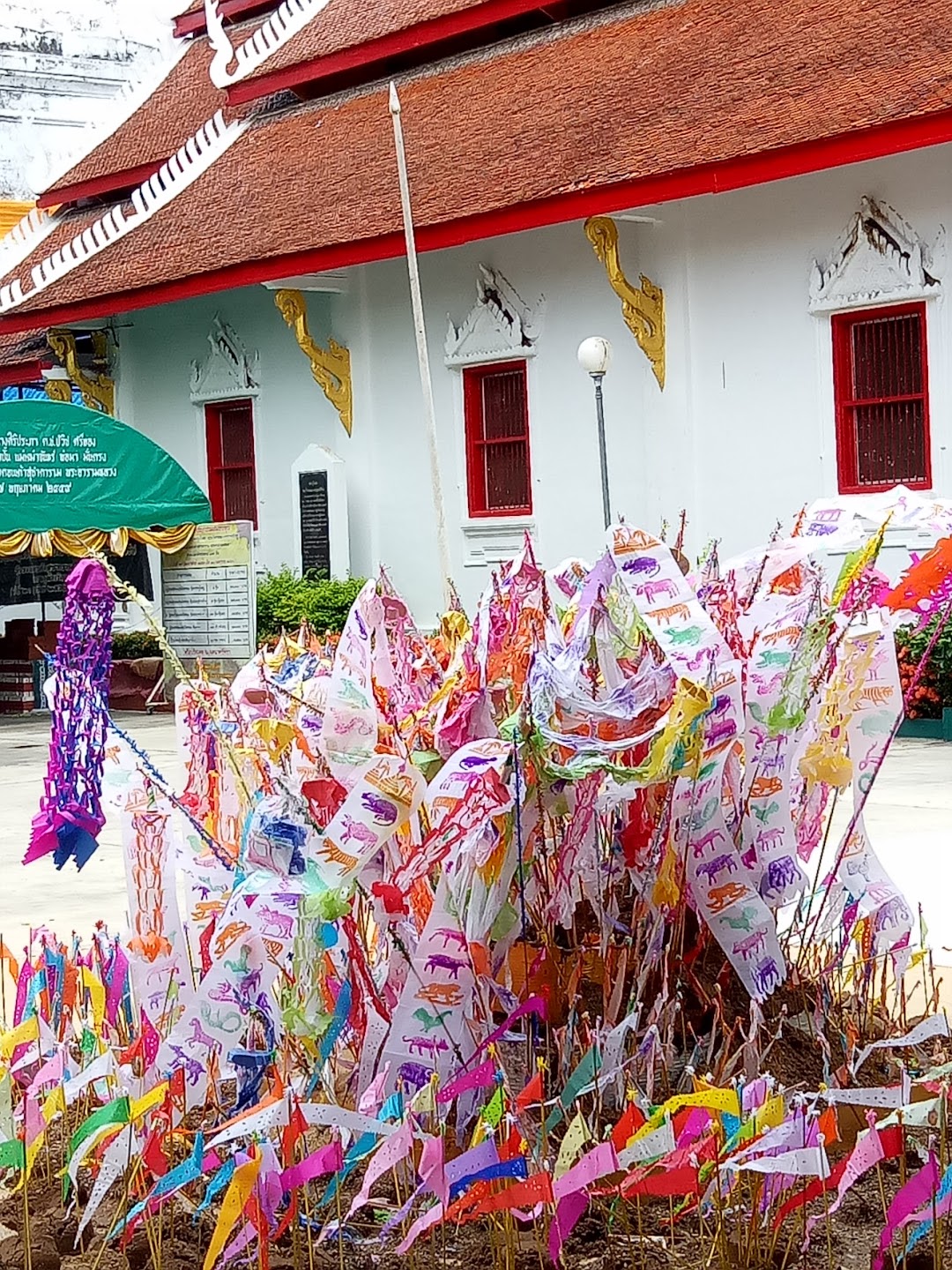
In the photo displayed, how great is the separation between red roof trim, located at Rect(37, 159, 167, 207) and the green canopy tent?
636 centimetres

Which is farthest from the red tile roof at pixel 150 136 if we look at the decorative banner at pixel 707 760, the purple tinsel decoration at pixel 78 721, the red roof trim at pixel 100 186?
the decorative banner at pixel 707 760

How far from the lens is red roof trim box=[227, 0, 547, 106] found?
59.4 feet

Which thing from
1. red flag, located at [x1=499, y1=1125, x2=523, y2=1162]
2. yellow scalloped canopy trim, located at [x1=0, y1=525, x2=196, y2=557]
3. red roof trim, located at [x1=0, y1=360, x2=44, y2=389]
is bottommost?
red flag, located at [x1=499, y1=1125, x2=523, y2=1162]

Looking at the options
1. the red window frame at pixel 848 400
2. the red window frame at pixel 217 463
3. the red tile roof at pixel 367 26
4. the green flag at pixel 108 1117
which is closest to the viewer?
the green flag at pixel 108 1117

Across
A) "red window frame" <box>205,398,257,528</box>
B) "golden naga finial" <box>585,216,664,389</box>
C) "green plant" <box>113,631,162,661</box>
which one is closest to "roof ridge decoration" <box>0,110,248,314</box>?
"red window frame" <box>205,398,257,528</box>

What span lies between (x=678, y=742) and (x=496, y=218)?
490 inches

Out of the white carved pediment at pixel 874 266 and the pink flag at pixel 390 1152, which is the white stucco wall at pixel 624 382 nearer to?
the white carved pediment at pixel 874 266

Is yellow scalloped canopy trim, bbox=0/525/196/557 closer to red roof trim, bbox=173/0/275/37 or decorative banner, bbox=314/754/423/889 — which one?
red roof trim, bbox=173/0/275/37

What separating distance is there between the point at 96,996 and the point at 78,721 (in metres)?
0.64

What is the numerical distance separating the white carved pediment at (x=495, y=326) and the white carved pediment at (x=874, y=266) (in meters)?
3.20

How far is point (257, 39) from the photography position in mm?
21125

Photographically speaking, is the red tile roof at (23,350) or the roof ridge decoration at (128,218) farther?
the red tile roof at (23,350)

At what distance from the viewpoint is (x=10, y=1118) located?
3.75 m

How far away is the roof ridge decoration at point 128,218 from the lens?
20125 millimetres
